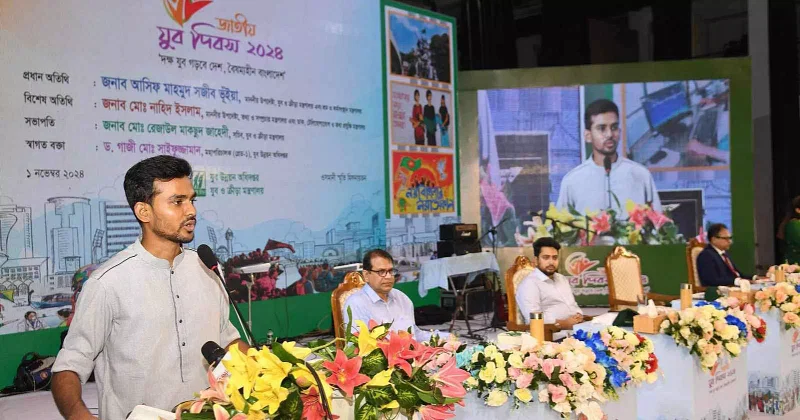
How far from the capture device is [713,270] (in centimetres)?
721

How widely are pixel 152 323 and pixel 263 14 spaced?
616cm

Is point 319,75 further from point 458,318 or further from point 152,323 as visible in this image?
point 152,323

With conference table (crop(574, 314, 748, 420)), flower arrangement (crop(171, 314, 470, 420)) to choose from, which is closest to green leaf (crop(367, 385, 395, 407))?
flower arrangement (crop(171, 314, 470, 420))

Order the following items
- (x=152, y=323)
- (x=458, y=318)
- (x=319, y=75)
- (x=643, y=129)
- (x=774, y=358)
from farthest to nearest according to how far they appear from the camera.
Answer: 1. (x=643, y=129)
2. (x=458, y=318)
3. (x=319, y=75)
4. (x=774, y=358)
5. (x=152, y=323)

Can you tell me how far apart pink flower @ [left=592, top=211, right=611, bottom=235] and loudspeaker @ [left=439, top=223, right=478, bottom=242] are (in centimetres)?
215

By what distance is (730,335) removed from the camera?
376 centimetres

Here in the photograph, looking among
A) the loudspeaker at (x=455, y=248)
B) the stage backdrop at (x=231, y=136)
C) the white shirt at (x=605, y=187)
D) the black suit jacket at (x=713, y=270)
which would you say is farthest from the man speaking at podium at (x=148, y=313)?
the white shirt at (x=605, y=187)

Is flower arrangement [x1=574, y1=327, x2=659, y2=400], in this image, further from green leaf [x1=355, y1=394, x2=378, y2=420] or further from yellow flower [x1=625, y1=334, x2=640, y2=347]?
green leaf [x1=355, y1=394, x2=378, y2=420]

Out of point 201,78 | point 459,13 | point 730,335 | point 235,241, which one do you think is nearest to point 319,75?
point 201,78

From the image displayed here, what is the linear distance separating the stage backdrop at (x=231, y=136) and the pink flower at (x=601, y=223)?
2032 mm

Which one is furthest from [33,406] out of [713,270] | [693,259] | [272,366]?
[693,259]

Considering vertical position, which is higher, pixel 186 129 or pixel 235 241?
pixel 186 129

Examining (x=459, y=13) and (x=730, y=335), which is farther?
(x=459, y=13)

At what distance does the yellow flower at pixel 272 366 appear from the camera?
1.36 m
